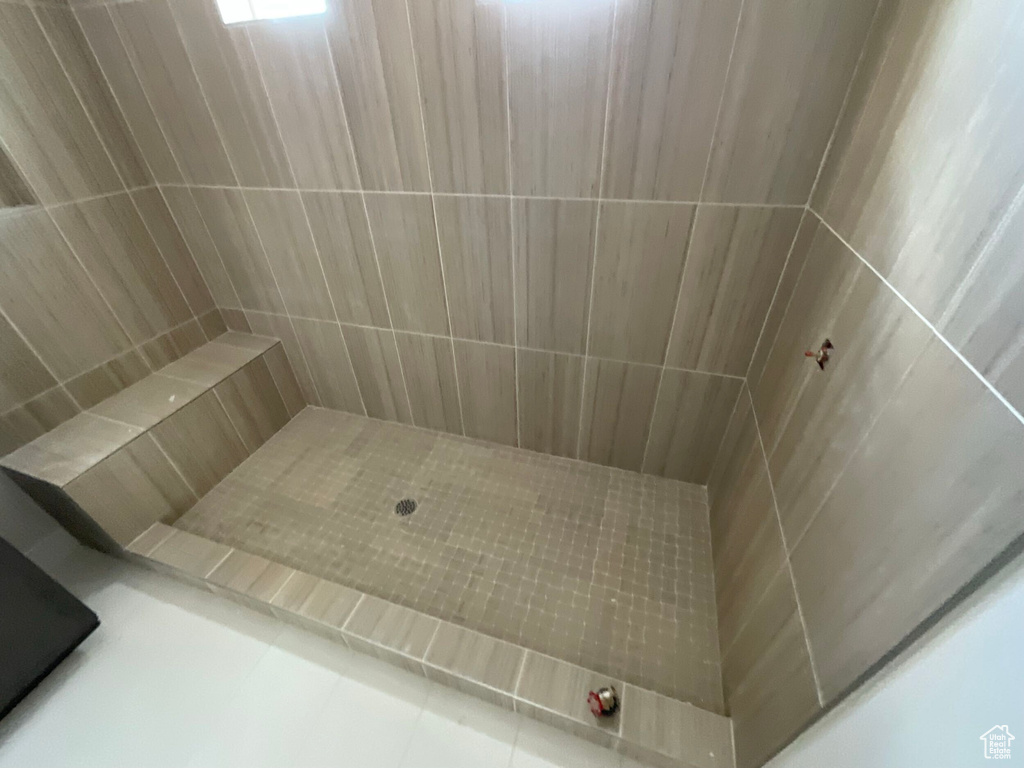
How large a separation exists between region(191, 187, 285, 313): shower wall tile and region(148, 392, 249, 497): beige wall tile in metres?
0.46

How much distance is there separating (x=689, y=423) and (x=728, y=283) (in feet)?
1.69

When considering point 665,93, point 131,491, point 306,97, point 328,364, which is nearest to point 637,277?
point 665,93

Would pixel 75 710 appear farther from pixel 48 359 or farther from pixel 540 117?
pixel 540 117

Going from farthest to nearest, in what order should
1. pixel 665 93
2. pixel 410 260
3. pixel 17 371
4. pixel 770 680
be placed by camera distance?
pixel 410 260 → pixel 17 371 → pixel 665 93 → pixel 770 680

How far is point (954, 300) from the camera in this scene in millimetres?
525

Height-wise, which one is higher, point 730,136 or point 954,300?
point 730,136

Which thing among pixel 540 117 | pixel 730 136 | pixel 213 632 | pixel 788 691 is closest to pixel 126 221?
pixel 213 632

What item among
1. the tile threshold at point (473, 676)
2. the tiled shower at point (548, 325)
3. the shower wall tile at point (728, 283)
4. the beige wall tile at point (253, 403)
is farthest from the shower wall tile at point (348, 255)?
the shower wall tile at point (728, 283)

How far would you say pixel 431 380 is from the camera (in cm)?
183

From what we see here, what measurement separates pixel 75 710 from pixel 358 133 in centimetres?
185

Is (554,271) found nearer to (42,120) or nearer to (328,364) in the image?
(328,364)

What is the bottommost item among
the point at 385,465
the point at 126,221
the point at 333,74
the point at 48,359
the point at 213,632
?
the point at 213,632

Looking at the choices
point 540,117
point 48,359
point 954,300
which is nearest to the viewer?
point 954,300

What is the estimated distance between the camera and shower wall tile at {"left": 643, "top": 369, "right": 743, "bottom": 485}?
1.43 meters
